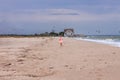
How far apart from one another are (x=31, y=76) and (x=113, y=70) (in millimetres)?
2771

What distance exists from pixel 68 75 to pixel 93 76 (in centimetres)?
84

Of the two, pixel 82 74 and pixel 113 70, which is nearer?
pixel 82 74

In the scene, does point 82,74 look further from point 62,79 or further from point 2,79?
point 2,79

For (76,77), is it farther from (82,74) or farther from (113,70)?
(113,70)

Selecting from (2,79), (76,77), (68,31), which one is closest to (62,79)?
(76,77)

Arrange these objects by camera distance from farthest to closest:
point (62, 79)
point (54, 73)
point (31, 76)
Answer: point (54, 73) < point (31, 76) < point (62, 79)

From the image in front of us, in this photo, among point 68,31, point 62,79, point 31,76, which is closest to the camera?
point 62,79

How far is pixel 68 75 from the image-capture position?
997 centimetres

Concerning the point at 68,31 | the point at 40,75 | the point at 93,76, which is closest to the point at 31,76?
the point at 40,75

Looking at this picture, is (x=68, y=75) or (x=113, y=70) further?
(x=113, y=70)

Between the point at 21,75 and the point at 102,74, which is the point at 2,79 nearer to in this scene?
the point at 21,75

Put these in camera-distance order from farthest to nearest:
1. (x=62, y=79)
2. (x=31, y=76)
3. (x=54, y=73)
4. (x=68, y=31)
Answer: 1. (x=68, y=31)
2. (x=54, y=73)
3. (x=31, y=76)
4. (x=62, y=79)

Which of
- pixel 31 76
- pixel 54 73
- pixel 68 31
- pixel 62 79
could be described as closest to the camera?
pixel 62 79

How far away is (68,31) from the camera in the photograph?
584 feet
